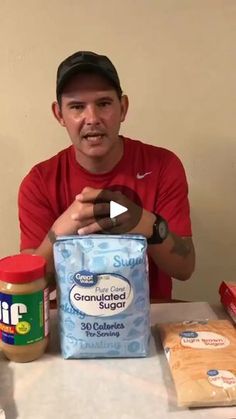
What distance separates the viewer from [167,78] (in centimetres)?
161

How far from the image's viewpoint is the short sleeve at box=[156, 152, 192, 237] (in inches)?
49.7

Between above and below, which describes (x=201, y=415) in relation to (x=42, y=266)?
below

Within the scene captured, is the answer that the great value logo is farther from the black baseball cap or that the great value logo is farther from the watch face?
the black baseball cap

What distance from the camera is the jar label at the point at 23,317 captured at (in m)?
0.81

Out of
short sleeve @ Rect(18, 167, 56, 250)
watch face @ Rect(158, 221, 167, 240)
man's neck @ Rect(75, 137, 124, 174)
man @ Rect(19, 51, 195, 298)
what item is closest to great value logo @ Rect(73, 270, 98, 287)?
man @ Rect(19, 51, 195, 298)

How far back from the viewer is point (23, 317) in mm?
818

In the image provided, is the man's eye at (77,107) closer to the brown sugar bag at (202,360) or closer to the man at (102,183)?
the man at (102,183)

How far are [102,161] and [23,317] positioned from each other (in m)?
0.61

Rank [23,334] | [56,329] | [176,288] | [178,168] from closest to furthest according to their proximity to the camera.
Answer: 1. [23,334]
2. [56,329]
3. [178,168]
4. [176,288]

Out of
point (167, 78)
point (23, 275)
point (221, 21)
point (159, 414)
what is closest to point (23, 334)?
point (23, 275)

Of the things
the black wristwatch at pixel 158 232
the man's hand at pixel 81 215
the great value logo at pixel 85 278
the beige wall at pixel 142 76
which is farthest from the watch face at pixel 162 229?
the beige wall at pixel 142 76

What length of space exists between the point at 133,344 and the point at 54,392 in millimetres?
155

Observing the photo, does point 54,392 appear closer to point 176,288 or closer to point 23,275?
point 23,275

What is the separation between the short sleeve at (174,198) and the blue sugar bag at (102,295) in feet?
1.34
